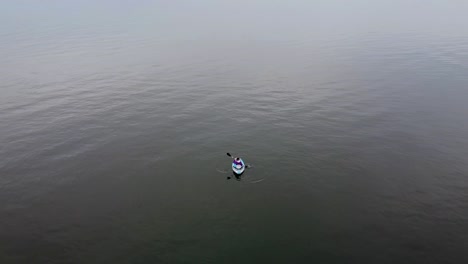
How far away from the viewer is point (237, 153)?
56188 mm

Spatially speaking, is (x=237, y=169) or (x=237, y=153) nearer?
(x=237, y=169)

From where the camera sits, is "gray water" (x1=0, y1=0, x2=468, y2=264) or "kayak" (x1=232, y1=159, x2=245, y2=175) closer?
"gray water" (x1=0, y1=0, x2=468, y2=264)

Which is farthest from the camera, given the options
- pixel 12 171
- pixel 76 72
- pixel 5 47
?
pixel 5 47

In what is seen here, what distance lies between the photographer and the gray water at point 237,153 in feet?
123

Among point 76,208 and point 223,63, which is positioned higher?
point 223,63

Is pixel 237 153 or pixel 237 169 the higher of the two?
pixel 237 153

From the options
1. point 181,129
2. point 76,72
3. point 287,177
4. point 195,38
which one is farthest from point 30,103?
point 195,38

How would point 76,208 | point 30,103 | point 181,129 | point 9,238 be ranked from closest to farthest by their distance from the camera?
point 9,238
point 76,208
point 181,129
point 30,103

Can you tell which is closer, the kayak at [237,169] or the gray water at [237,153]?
the gray water at [237,153]

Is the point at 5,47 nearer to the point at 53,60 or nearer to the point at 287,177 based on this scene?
the point at 53,60

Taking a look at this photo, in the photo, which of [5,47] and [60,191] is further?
[5,47]

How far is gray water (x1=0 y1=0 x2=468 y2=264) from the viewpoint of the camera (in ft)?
123

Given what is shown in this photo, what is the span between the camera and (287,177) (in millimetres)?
49156

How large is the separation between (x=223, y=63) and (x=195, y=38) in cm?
4908
